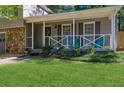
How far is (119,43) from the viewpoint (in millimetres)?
22859

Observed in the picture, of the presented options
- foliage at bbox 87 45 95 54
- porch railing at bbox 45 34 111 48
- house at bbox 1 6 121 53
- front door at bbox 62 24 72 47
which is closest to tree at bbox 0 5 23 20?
house at bbox 1 6 121 53

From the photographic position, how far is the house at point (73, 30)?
63.3 feet

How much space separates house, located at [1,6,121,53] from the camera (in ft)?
63.3

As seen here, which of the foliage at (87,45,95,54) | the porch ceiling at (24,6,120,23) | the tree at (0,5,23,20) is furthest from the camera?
the porch ceiling at (24,6,120,23)

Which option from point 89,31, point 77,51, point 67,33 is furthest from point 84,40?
point 77,51

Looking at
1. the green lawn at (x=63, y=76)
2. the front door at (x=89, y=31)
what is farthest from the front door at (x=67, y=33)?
the green lawn at (x=63, y=76)

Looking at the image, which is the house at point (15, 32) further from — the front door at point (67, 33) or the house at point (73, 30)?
the front door at point (67, 33)

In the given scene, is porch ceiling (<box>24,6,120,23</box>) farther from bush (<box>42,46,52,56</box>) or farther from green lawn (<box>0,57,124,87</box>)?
green lawn (<box>0,57,124,87</box>)

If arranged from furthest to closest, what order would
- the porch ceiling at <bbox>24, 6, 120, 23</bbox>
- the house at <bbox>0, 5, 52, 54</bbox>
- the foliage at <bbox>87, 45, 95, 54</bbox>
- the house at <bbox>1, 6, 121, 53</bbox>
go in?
the house at <bbox>0, 5, 52, 54</bbox>
the house at <bbox>1, 6, 121, 53</bbox>
the porch ceiling at <bbox>24, 6, 120, 23</bbox>
the foliage at <bbox>87, 45, 95, 54</bbox>

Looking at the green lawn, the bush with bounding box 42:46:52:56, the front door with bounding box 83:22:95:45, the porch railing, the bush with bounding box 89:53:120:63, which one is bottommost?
the green lawn

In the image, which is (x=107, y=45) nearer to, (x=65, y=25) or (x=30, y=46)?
(x=65, y=25)

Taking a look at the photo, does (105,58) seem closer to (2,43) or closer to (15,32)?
(15,32)
